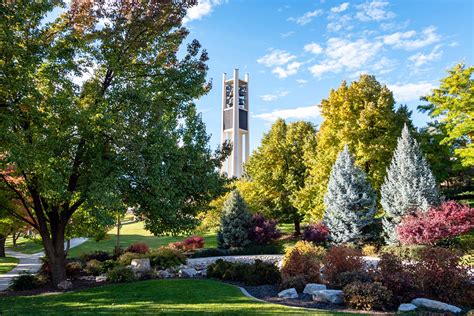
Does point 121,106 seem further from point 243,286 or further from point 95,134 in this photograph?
point 243,286

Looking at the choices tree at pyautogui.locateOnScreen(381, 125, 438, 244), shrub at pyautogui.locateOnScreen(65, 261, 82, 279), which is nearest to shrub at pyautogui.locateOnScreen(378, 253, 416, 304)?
tree at pyautogui.locateOnScreen(381, 125, 438, 244)

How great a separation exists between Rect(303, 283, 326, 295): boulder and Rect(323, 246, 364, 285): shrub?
2.08 ft

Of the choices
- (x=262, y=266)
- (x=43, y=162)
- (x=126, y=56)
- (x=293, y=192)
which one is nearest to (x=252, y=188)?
(x=293, y=192)

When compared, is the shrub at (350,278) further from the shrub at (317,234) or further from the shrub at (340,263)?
the shrub at (317,234)

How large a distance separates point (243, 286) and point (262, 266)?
1024 mm

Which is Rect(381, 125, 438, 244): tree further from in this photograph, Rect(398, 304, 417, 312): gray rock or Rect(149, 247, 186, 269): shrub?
Rect(398, 304, 417, 312): gray rock

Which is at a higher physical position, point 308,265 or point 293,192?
point 293,192

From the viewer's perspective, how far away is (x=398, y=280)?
931cm

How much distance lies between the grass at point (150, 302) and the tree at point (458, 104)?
55.7ft

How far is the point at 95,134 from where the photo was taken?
436 inches

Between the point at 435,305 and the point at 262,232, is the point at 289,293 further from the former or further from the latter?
the point at 262,232

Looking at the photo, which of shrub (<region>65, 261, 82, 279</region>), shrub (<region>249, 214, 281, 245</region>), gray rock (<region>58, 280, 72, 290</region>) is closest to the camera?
gray rock (<region>58, 280, 72, 290</region>)

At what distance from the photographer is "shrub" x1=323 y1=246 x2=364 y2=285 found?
1086 cm

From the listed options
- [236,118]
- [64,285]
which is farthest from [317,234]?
[236,118]
